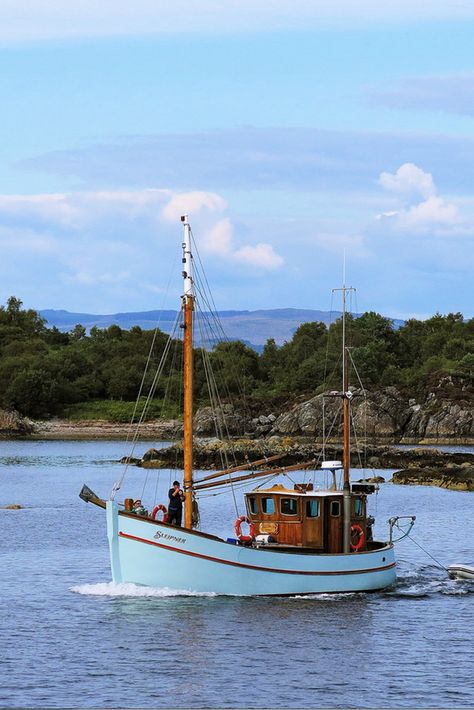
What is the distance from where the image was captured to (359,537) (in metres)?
40.2

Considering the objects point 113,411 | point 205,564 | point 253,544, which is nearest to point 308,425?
→ point 113,411

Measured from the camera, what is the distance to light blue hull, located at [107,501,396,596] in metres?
35.8

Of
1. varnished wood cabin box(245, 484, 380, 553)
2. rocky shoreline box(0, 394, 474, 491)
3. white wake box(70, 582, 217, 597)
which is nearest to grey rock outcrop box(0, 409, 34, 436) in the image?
rocky shoreline box(0, 394, 474, 491)

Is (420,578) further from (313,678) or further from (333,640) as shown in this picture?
(313,678)

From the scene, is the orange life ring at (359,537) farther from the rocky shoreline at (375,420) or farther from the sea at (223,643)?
the rocky shoreline at (375,420)

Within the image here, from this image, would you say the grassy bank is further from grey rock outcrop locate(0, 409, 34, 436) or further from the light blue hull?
the light blue hull

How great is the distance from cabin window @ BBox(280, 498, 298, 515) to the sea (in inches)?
111

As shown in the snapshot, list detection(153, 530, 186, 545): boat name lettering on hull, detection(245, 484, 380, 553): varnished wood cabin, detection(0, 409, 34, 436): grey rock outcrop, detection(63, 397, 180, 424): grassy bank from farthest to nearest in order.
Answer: detection(63, 397, 180, 424): grassy bank → detection(0, 409, 34, 436): grey rock outcrop → detection(245, 484, 380, 553): varnished wood cabin → detection(153, 530, 186, 545): boat name lettering on hull

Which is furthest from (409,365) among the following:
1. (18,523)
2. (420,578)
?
(420,578)

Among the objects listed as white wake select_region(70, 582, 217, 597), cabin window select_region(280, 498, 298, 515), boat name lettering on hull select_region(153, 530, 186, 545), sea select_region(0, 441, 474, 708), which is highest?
cabin window select_region(280, 498, 298, 515)

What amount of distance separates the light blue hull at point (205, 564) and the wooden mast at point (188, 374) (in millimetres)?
1252

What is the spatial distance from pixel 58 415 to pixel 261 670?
153 m

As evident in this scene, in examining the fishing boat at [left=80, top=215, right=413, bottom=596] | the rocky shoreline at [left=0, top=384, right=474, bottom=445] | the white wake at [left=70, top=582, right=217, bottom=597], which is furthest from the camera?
the rocky shoreline at [left=0, top=384, right=474, bottom=445]

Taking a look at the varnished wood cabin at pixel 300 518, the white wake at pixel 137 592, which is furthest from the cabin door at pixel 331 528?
the white wake at pixel 137 592
